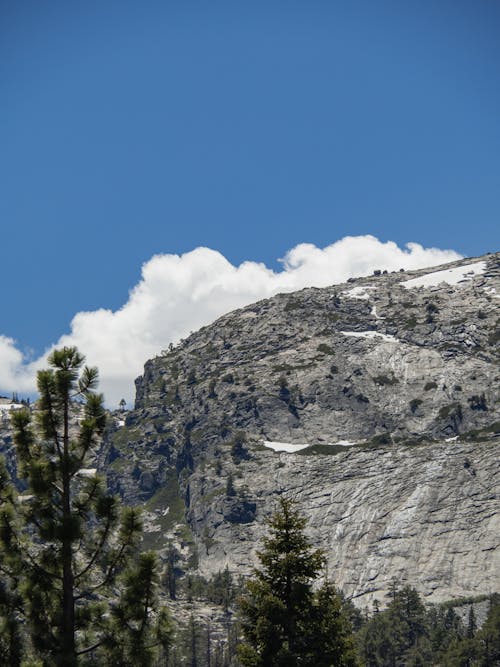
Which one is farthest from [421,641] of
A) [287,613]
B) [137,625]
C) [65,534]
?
[65,534]

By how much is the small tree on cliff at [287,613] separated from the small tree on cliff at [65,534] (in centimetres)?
1332

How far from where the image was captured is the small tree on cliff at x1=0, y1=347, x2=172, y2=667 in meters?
22.2

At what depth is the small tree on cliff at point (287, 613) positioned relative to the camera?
35844 mm

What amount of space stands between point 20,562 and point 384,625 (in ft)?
571

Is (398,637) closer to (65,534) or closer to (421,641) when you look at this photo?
(421,641)

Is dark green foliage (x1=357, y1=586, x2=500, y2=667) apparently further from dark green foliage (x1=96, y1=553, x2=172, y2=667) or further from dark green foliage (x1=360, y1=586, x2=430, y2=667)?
dark green foliage (x1=96, y1=553, x2=172, y2=667)

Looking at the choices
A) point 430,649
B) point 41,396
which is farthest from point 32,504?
point 430,649

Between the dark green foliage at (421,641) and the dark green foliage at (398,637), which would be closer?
the dark green foliage at (421,641)

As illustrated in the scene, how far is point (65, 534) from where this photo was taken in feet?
74.1

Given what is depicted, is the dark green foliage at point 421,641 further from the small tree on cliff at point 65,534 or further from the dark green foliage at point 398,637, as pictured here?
the small tree on cliff at point 65,534

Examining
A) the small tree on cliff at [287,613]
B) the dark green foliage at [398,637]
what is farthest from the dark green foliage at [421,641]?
the small tree on cliff at [287,613]

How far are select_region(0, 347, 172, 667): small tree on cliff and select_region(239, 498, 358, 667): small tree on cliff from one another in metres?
13.3

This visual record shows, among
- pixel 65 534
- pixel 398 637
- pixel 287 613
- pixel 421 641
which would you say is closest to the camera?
pixel 65 534

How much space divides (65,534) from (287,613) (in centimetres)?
1661
